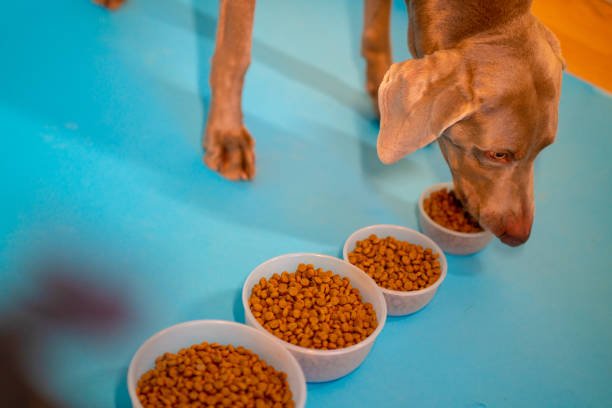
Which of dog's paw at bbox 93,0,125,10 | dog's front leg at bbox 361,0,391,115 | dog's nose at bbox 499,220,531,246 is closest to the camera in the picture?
dog's nose at bbox 499,220,531,246

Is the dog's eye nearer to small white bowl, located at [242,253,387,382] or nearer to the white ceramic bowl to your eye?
the white ceramic bowl

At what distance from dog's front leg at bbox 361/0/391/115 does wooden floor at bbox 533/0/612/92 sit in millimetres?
739

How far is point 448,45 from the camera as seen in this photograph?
1687 millimetres

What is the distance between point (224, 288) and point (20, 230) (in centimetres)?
59

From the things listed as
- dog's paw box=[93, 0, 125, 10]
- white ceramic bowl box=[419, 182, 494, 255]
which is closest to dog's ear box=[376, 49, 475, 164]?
white ceramic bowl box=[419, 182, 494, 255]

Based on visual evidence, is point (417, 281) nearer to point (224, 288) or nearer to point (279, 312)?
point (279, 312)

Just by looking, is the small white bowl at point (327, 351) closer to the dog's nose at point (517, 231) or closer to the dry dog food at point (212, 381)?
the dry dog food at point (212, 381)

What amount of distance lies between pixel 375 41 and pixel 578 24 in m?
0.81

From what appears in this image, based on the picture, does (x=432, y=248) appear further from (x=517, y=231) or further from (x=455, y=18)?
(x=455, y=18)

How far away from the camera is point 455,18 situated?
1678 mm

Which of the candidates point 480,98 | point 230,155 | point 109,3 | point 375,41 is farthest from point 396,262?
point 109,3

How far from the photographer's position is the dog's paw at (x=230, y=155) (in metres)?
2.06

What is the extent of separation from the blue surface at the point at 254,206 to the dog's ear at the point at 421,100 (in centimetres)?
51

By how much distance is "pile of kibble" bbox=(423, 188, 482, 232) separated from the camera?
6.40 ft
